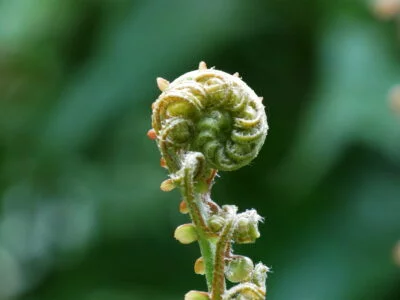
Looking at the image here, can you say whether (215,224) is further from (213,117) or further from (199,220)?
(213,117)

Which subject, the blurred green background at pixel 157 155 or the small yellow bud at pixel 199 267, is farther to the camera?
the blurred green background at pixel 157 155

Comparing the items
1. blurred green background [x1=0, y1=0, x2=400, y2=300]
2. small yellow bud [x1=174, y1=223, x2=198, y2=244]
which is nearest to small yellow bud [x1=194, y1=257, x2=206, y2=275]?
small yellow bud [x1=174, y1=223, x2=198, y2=244]

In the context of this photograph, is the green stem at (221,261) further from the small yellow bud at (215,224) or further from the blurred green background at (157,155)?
the blurred green background at (157,155)

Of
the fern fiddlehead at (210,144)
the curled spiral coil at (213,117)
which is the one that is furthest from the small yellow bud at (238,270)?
the curled spiral coil at (213,117)

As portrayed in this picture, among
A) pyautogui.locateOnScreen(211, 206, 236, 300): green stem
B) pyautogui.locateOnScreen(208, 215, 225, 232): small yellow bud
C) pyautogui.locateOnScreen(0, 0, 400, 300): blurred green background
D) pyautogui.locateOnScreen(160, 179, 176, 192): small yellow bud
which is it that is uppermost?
pyautogui.locateOnScreen(0, 0, 400, 300): blurred green background

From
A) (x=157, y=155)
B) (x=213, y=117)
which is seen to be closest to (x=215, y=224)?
(x=213, y=117)

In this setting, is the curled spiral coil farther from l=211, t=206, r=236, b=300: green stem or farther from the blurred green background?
the blurred green background
